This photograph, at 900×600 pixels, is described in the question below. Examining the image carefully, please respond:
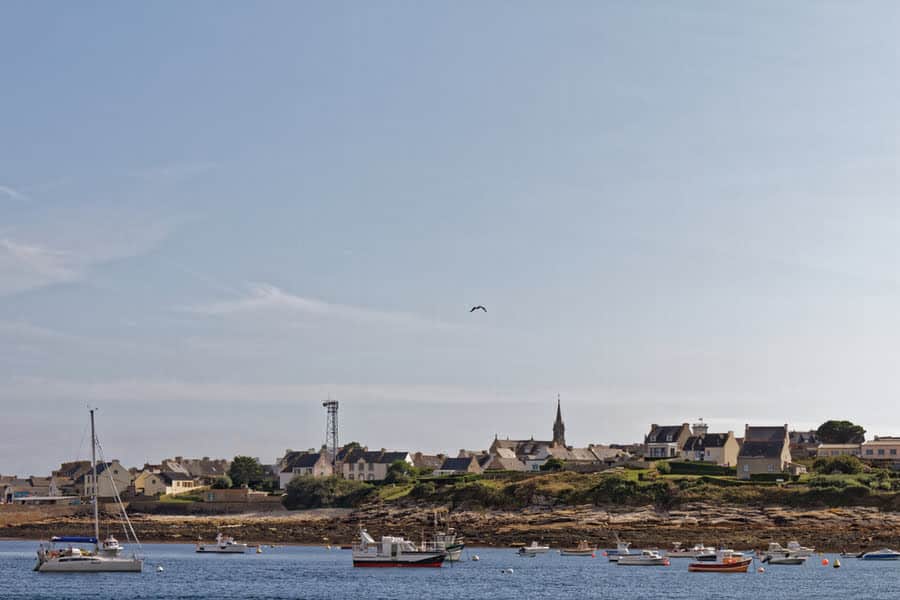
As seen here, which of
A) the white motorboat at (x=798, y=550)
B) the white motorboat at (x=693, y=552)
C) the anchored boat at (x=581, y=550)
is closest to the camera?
the white motorboat at (x=693, y=552)

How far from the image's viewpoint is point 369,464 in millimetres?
168625

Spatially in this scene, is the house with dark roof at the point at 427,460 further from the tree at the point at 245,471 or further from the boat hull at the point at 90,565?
the boat hull at the point at 90,565

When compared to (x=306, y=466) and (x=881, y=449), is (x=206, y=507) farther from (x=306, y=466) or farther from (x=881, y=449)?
(x=881, y=449)

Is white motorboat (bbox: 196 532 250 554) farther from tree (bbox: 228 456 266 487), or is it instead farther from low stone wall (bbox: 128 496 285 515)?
tree (bbox: 228 456 266 487)

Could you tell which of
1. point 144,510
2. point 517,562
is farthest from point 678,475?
point 144,510

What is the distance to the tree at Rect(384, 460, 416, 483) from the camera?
478 feet

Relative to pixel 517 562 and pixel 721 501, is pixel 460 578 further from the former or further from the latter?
pixel 721 501

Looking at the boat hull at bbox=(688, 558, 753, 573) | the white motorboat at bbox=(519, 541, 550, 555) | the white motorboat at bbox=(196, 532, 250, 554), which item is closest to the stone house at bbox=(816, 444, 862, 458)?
the white motorboat at bbox=(519, 541, 550, 555)

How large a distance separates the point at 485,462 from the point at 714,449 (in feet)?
117

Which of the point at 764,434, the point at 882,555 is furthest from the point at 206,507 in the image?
the point at 882,555

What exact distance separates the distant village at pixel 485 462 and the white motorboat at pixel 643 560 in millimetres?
37798

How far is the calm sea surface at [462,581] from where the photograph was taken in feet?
230

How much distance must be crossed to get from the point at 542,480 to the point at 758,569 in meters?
41.7

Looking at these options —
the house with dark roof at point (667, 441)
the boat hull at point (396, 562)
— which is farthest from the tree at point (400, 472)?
the boat hull at point (396, 562)
